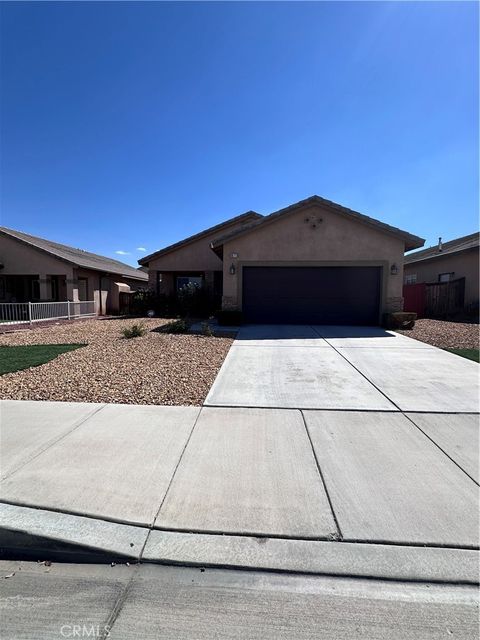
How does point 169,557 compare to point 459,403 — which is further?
point 459,403

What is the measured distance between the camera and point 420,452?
12.4ft

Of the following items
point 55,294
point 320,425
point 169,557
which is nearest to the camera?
point 169,557

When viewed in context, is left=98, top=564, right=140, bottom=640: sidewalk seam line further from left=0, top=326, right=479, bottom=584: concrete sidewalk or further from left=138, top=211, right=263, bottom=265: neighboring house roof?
left=138, top=211, right=263, bottom=265: neighboring house roof

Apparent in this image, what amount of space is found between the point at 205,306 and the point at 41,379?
42.7 ft

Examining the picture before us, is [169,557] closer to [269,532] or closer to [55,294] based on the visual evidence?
[269,532]

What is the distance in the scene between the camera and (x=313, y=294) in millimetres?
14320

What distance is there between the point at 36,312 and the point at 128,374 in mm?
13023

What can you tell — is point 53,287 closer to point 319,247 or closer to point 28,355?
point 28,355

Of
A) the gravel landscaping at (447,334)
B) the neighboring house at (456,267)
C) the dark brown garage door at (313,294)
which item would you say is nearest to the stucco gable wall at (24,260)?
the dark brown garage door at (313,294)

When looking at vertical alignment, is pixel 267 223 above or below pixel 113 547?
above

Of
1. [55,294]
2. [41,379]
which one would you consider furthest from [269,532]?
[55,294]

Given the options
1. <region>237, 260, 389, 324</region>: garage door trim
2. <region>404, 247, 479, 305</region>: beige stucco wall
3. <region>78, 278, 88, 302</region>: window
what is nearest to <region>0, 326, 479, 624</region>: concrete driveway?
<region>237, 260, 389, 324</region>: garage door trim

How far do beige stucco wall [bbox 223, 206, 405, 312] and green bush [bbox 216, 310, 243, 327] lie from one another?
2.47ft

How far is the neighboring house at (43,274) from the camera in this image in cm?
1992
